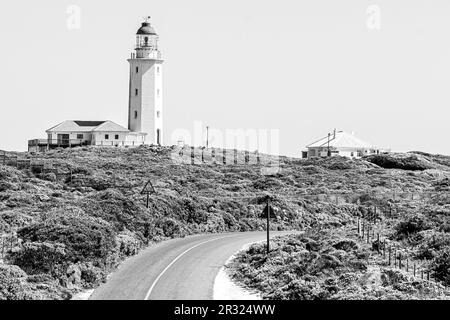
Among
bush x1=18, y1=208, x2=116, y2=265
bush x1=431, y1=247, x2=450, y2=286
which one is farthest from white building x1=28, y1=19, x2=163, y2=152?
bush x1=431, y1=247, x2=450, y2=286

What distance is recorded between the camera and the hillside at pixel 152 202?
95.7ft

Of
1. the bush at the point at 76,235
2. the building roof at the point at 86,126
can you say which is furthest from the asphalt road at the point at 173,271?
the building roof at the point at 86,126

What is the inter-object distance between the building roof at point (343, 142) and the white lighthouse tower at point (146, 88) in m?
25.7

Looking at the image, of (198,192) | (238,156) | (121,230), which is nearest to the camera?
(121,230)

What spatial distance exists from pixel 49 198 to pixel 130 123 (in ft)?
149

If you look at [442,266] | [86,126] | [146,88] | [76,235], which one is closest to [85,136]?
[86,126]

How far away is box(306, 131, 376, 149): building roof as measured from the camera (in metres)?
106

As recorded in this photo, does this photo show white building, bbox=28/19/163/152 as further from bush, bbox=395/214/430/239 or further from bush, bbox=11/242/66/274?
bush, bbox=11/242/66/274

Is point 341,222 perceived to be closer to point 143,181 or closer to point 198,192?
point 198,192

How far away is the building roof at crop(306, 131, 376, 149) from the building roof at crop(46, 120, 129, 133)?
29.7m

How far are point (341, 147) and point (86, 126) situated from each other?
3393 centimetres

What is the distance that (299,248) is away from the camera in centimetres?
3403
